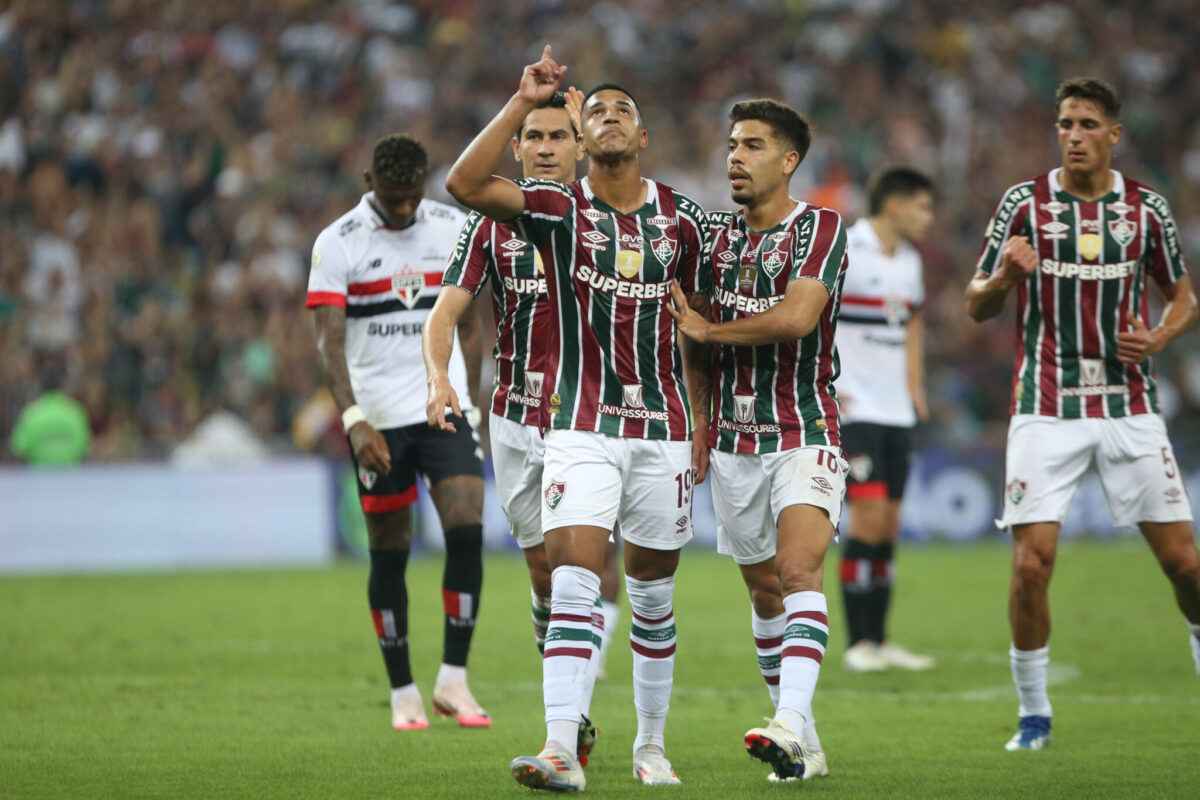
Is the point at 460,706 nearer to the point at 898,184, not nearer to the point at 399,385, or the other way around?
the point at 399,385

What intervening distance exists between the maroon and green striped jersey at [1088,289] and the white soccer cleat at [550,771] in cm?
296

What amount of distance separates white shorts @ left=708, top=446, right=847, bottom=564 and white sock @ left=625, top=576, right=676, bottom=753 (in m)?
0.37

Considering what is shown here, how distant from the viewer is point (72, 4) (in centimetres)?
2256

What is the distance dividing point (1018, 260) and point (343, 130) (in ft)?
55.6

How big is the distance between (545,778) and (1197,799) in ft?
7.77

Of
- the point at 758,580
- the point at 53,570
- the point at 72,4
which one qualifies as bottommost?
the point at 53,570

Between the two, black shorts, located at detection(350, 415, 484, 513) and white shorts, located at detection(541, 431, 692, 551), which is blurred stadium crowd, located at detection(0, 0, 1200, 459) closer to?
black shorts, located at detection(350, 415, 484, 513)

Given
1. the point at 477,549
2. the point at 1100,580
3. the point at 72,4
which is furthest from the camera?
the point at 72,4

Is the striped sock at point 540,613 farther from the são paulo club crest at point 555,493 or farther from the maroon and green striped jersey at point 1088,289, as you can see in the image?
the maroon and green striped jersey at point 1088,289

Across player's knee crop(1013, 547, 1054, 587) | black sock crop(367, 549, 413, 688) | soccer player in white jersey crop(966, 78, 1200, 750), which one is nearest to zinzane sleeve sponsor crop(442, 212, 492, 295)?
black sock crop(367, 549, 413, 688)

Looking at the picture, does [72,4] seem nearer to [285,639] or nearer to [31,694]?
[285,639]

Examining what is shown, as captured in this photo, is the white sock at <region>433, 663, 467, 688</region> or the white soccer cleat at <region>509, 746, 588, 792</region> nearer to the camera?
the white soccer cleat at <region>509, 746, 588, 792</region>

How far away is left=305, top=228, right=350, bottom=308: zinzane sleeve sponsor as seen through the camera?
765 centimetres

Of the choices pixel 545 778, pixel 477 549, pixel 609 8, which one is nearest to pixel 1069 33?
pixel 609 8
